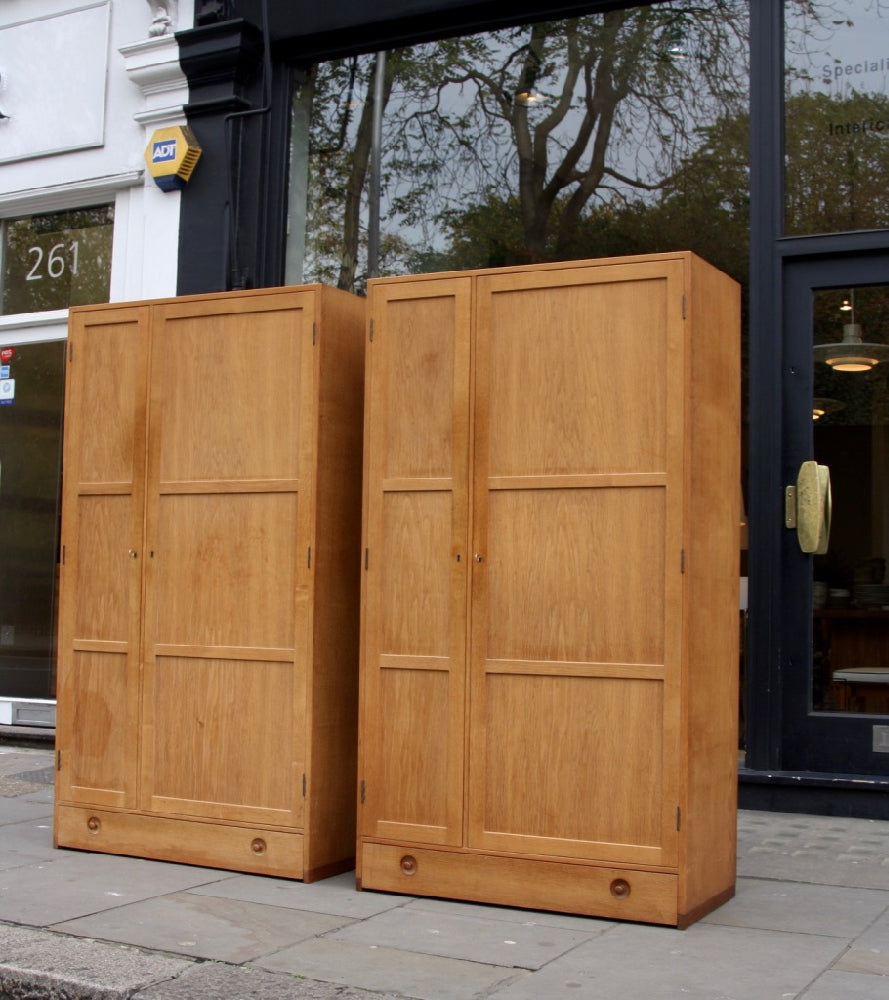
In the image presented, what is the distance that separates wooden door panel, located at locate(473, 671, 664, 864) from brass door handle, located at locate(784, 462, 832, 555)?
7.93 feet

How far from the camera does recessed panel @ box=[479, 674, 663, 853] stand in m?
4.90

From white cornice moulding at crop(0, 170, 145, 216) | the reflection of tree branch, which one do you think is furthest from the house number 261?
the reflection of tree branch

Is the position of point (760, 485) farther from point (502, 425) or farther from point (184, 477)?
point (184, 477)

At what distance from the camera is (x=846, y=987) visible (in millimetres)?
4043

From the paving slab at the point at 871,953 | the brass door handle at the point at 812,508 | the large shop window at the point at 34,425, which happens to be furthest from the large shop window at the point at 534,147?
the paving slab at the point at 871,953

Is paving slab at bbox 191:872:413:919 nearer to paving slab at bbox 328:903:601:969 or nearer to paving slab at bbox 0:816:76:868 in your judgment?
paving slab at bbox 328:903:601:969

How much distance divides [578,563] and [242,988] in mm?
1999

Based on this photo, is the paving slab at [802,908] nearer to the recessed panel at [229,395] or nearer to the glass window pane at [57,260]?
→ the recessed panel at [229,395]

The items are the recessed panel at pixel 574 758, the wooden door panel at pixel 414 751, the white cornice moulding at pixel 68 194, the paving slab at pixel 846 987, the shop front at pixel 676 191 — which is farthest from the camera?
the white cornice moulding at pixel 68 194

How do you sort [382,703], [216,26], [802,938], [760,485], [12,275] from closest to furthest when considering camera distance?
[802,938], [382,703], [760,485], [216,26], [12,275]

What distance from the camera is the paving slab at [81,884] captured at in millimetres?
4949

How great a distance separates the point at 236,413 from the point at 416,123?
11.5 ft

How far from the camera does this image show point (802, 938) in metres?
4.62

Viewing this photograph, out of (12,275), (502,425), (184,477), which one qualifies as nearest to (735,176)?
(502,425)
